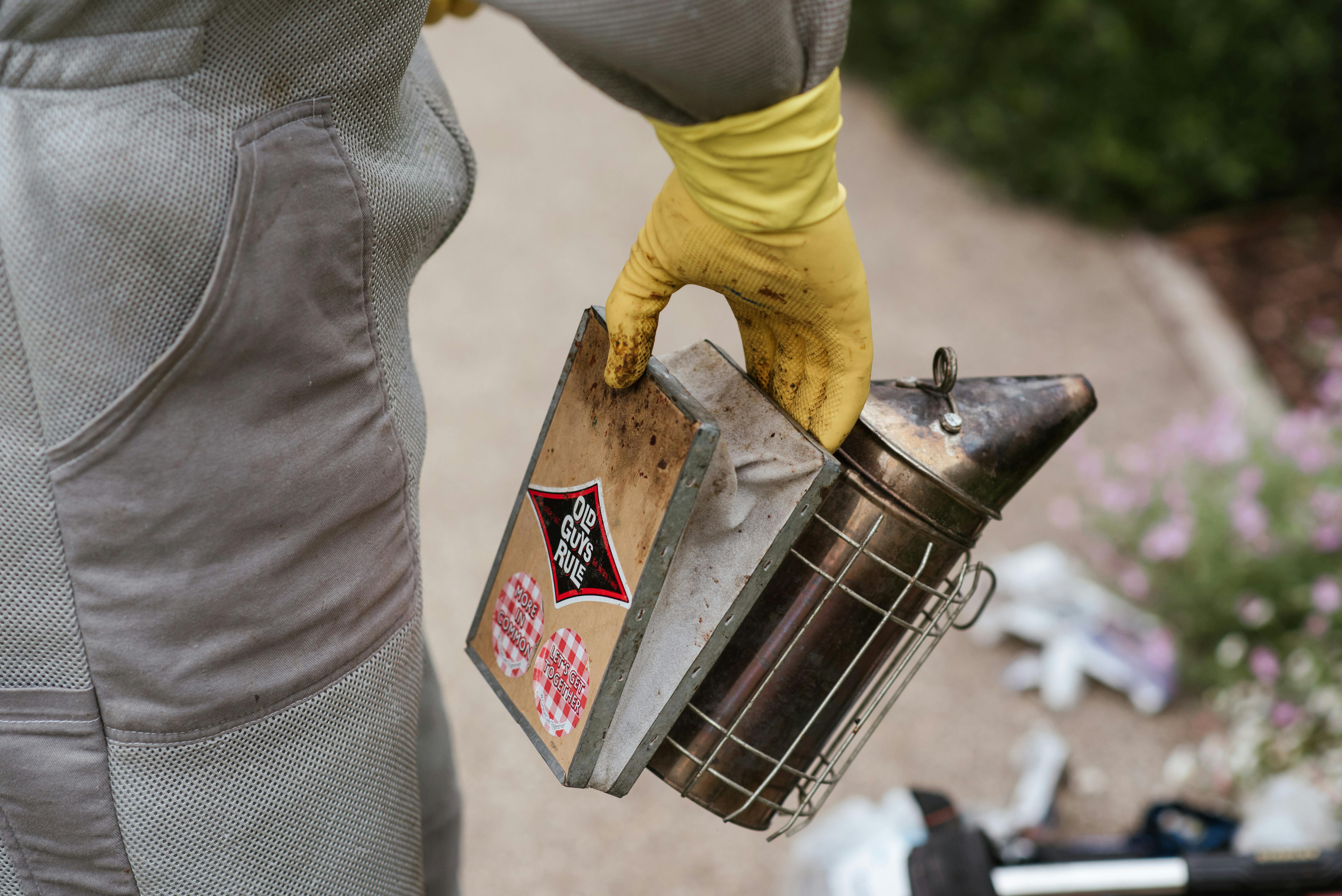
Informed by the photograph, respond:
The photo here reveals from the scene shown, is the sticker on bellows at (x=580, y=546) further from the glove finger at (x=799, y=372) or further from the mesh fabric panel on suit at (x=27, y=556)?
the mesh fabric panel on suit at (x=27, y=556)

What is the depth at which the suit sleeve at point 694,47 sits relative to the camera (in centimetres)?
93

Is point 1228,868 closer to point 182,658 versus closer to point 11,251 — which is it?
point 182,658

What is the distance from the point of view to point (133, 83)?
1005 mm

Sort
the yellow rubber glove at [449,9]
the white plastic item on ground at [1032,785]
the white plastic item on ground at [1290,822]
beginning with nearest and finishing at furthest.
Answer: the yellow rubber glove at [449,9], the white plastic item on ground at [1290,822], the white plastic item on ground at [1032,785]

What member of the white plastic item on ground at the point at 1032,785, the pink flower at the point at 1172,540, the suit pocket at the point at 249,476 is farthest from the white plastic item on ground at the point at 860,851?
the suit pocket at the point at 249,476

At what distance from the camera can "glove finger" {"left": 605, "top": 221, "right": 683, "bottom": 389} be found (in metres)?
1.22

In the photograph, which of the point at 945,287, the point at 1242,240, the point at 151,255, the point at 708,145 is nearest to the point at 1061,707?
the point at 945,287

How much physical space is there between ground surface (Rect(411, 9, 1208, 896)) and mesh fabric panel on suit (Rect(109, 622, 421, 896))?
55.3 inches

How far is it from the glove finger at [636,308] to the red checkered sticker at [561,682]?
31 cm

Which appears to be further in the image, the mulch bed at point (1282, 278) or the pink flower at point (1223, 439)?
the mulch bed at point (1282, 278)

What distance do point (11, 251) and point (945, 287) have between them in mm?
4166

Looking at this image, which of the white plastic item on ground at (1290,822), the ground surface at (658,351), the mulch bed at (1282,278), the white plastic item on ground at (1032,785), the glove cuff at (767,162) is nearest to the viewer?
the glove cuff at (767,162)

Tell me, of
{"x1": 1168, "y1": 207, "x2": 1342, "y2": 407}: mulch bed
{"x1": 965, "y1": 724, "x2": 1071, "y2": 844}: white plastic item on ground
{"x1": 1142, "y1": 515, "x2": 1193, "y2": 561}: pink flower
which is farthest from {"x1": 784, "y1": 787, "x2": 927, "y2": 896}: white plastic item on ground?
{"x1": 1168, "y1": 207, "x2": 1342, "y2": 407}: mulch bed

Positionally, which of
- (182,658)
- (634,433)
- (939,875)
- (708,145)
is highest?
(708,145)
